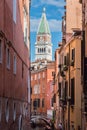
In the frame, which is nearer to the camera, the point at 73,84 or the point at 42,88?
the point at 73,84

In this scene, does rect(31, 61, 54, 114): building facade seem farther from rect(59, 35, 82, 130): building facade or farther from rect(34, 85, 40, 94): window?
rect(59, 35, 82, 130): building facade

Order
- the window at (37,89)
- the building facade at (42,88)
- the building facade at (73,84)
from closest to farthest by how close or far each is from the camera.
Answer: the building facade at (73,84) → the building facade at (42,88) → the window at (37,89)

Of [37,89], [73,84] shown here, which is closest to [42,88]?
[37,89]

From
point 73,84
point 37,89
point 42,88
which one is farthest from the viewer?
point 37,89

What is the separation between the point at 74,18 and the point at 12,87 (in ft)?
52.6

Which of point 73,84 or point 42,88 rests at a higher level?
point 42,88

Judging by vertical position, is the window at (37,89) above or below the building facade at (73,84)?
above

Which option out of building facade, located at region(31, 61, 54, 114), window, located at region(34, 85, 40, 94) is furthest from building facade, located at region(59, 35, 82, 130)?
window, located at region(34, 85, 40, 94)

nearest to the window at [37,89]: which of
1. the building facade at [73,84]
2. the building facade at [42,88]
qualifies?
the building facade at [42,88]

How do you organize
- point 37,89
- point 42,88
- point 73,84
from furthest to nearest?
point 37,89 < point 42,88 < point 73,84

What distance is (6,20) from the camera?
23000 millimetres

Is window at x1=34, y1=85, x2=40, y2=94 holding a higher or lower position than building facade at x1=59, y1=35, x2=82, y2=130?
higher

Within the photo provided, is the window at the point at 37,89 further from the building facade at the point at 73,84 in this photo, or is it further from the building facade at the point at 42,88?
the building facade at the point at 73,84

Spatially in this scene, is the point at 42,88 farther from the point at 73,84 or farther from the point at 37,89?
the point at 73,84
